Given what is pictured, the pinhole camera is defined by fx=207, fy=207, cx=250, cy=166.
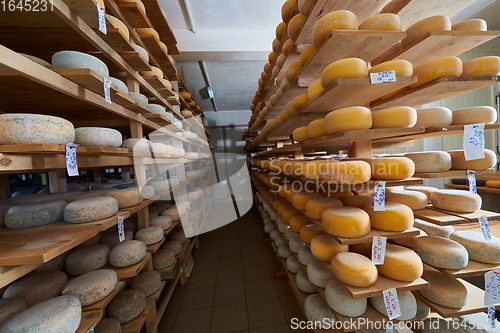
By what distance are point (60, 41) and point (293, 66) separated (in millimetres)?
1810

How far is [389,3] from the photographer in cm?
144

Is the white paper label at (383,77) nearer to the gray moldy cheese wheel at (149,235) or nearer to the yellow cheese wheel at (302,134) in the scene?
the yellow cheese wheel at (302,134)

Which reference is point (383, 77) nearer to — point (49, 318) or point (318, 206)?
point (318, 206)

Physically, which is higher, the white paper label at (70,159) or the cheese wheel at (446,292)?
the white paper label at (70,159)

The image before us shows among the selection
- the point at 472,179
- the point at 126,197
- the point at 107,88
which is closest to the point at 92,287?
the point at 126,197

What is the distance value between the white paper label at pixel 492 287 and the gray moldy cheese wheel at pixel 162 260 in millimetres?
2431

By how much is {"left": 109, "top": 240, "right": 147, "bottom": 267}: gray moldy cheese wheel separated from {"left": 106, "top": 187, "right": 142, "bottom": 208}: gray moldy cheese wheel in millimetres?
291

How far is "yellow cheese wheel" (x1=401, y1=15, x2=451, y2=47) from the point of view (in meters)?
1.20

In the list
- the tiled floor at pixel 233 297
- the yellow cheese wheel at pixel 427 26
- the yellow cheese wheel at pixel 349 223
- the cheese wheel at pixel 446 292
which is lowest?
the tiled floor at pixel 233 297

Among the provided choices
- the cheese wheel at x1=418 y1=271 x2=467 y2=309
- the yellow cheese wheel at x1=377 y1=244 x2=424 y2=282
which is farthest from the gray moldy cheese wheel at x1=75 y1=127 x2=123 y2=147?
the cheese wheel at x1=418 y1=271 x2=467 y2=309

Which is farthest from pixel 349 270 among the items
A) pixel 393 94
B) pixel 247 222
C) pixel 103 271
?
pixel 247 222

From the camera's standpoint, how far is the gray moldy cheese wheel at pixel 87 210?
1154mm

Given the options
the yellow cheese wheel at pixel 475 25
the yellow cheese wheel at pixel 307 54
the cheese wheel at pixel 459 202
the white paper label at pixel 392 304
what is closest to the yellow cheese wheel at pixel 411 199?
the cheese wheel at pixel 459 202

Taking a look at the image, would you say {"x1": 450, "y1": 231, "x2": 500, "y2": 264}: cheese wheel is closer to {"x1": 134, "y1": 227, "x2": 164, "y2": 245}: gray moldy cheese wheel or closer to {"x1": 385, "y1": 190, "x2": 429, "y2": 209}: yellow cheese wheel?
{"x1": 385, "y1": 190, "x2": 429, "y2": 209}: yellow cheese wheel
